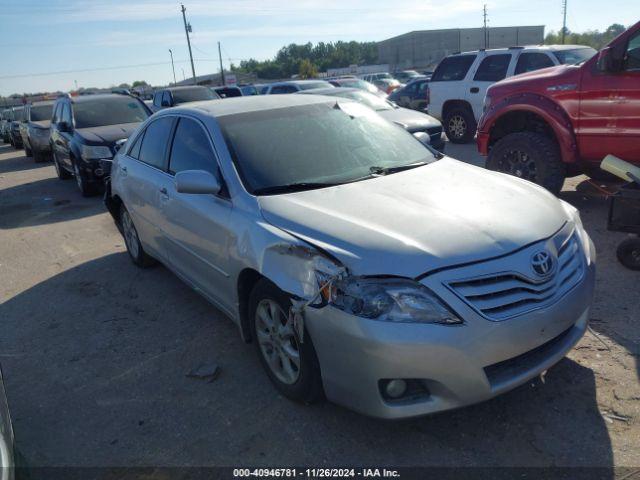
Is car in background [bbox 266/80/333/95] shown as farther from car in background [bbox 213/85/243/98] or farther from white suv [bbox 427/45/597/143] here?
white suv [bbox 427/45/597/143]

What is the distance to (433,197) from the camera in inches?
123

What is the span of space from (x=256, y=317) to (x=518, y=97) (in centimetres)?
478

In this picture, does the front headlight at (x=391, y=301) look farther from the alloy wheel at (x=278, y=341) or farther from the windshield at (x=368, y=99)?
the windshield at (x=368, y=99)

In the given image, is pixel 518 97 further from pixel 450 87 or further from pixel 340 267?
pixel 450 87

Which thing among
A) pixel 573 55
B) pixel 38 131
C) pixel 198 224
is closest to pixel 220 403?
pixel 198 224

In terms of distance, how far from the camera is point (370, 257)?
→ 2514 mm

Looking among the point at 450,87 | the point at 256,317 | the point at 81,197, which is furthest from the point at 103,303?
the point at 450,87

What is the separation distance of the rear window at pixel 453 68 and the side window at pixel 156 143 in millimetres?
9045

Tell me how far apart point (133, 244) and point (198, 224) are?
226 centimetres

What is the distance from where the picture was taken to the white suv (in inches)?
418

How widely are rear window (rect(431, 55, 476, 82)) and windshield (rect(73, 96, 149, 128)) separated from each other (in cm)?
676

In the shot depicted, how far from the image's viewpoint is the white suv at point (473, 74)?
10625 millimetres

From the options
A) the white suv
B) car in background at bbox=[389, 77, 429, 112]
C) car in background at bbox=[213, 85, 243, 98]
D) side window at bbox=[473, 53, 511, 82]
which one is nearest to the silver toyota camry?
the white suv

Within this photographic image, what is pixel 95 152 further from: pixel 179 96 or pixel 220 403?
pixel 220 403
